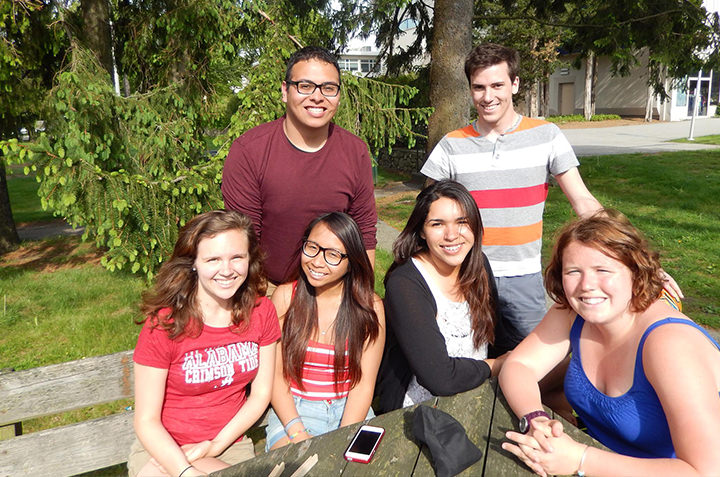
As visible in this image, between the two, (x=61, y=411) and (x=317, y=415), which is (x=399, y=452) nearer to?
(x=317, y=415)

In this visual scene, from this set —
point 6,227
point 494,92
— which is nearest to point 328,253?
point 494,92

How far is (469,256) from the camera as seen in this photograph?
2.66 meters

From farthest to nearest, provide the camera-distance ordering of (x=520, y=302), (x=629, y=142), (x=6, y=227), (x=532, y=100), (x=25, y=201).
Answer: (x=532, y=100), (x=629, y=142), (x=25, y=201), (x=6, y=227), (x=520, y=302)

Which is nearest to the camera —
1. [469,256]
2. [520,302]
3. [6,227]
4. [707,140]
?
[469,256]

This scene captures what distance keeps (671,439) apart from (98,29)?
7.55m

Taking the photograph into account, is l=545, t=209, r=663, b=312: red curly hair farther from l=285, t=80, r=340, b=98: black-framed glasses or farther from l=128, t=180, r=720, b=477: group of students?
l=285, t=80, r=340, b=98: black-framed glasses

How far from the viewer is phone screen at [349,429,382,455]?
186 centimetres

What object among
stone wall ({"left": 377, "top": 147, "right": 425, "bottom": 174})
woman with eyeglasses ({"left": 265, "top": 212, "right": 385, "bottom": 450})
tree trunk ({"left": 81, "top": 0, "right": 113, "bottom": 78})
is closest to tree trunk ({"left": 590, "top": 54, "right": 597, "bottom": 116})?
stone wall ({"left": 377, "top": 147, "right": 425, "bottom": 174})

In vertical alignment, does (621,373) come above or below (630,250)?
below

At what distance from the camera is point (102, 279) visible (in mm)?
7375

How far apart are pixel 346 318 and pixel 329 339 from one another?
13 cm

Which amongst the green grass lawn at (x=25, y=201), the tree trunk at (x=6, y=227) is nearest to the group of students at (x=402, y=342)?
the tree trunk at (x=6, y=227)

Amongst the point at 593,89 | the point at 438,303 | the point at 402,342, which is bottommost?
the point at 402,342

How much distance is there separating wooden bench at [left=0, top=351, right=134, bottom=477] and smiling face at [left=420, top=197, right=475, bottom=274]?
1670mm
